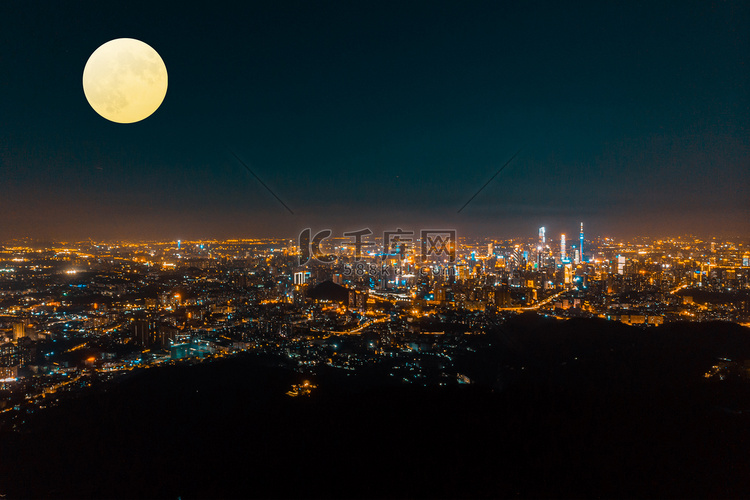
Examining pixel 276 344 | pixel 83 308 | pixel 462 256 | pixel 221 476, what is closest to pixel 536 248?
pixel 462 256

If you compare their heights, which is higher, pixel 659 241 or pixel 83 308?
pixel 659 241

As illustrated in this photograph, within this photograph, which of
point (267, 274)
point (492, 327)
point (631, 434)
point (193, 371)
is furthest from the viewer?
point (267, 274)

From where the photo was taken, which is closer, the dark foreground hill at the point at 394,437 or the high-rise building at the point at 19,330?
the dark foreground hill at the point at 394,437

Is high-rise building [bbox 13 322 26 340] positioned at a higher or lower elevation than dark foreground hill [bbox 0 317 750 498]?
higher

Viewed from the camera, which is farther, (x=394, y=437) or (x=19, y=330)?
(x=19, y=330)

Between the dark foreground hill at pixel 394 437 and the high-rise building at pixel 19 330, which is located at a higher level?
the high-rise building at pixel 19 330

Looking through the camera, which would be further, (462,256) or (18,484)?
(462,256)

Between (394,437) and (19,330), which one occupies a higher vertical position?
(19,330)

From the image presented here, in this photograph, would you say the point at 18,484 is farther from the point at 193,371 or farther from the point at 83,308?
the point at 83,308
